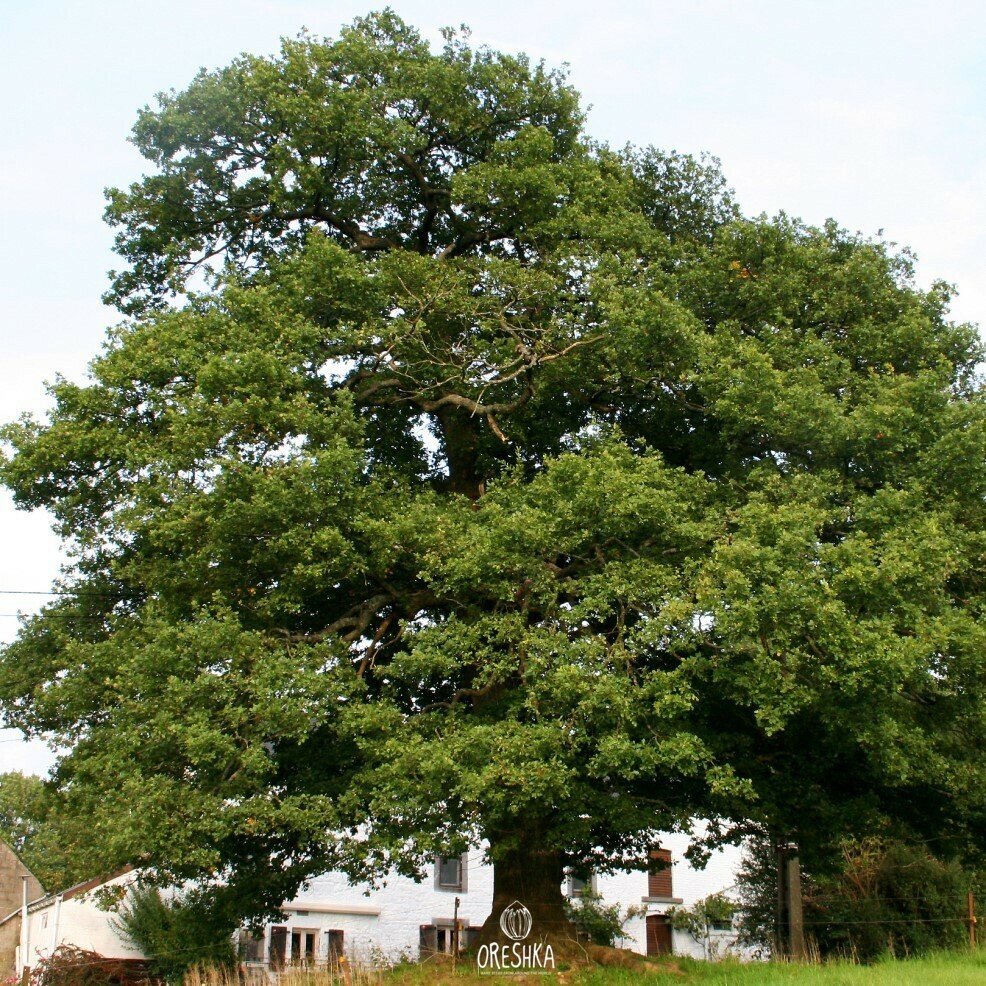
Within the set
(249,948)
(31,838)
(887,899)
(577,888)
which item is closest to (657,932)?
(577,888)

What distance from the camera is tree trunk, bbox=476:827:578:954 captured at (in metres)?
15.8

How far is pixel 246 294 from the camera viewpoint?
15773mm

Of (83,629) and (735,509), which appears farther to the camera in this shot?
(83,629)

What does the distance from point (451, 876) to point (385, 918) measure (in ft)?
7.79

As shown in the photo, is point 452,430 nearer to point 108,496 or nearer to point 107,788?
point 108,496

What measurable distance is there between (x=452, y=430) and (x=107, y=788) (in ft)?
29.7

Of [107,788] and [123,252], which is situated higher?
[123,252]

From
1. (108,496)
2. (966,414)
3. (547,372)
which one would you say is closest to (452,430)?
(547,372)

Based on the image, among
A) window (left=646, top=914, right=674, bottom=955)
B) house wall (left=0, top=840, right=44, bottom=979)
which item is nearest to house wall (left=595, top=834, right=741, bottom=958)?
window (left=646, top=914, right=674, bottom=955)

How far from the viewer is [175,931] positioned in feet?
73.6

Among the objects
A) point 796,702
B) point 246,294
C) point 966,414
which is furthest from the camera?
point 246,294

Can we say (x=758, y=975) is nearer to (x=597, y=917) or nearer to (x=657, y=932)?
(x=597, y=917)

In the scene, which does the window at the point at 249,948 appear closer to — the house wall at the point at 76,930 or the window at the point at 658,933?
the house wall at the point at 76,930

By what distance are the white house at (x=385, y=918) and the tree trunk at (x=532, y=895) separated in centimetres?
1034
